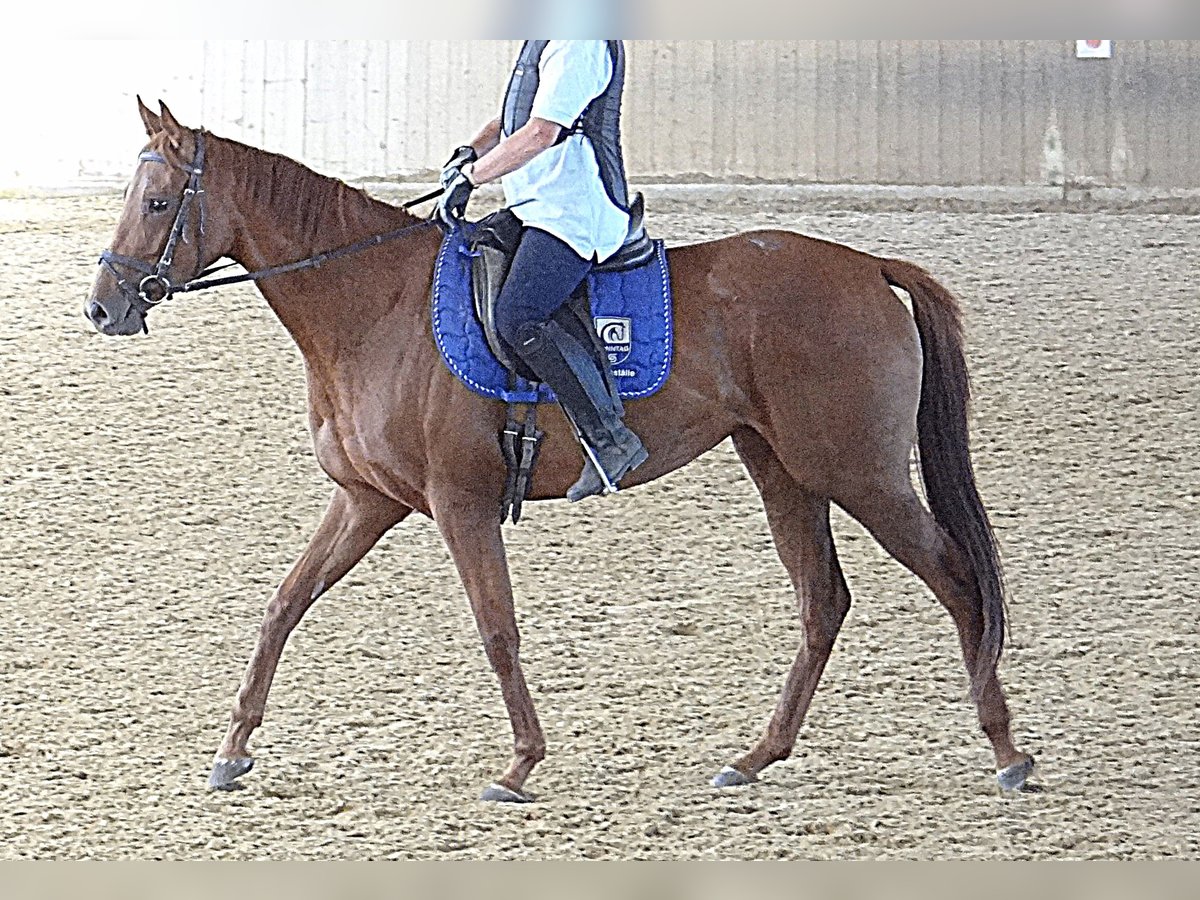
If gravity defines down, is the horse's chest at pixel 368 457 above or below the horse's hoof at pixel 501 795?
above

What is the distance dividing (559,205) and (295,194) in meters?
0.58

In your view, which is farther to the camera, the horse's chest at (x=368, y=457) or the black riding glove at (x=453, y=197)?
the horse's chest at (x=368, y=457)

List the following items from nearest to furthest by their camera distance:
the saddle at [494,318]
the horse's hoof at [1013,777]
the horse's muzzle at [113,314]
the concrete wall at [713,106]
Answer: the horse's muzzle at [113,314], the saddle at [494,318], the horse's hoof at [1013,777], the concrete wall at [713,106]

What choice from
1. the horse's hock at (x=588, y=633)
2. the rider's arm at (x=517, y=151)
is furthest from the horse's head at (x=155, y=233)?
the horse's hock at (x=588, y=633)

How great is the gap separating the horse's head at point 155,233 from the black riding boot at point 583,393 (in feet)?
2.35

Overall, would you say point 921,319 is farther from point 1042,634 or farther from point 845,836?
point 1042,634

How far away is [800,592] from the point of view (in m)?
3.58

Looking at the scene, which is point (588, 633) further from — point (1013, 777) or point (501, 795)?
point (1013, 777)

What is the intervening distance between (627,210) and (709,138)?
4.59 metres

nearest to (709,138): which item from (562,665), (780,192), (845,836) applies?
(780,192)

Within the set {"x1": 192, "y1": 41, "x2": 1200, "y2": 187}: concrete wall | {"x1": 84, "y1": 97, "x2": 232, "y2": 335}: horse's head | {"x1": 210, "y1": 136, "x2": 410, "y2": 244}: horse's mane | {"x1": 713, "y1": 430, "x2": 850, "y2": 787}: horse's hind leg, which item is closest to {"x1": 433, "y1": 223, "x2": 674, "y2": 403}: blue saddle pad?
{"x1": 210, "y1": 136, "x2": 410, "y2": 244}: horse's mane

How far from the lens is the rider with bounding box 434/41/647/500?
320cm

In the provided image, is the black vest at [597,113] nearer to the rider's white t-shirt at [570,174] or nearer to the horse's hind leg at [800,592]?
the rider's white t-shirt at [570,174]

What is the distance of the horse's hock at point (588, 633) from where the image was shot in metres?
3.41
